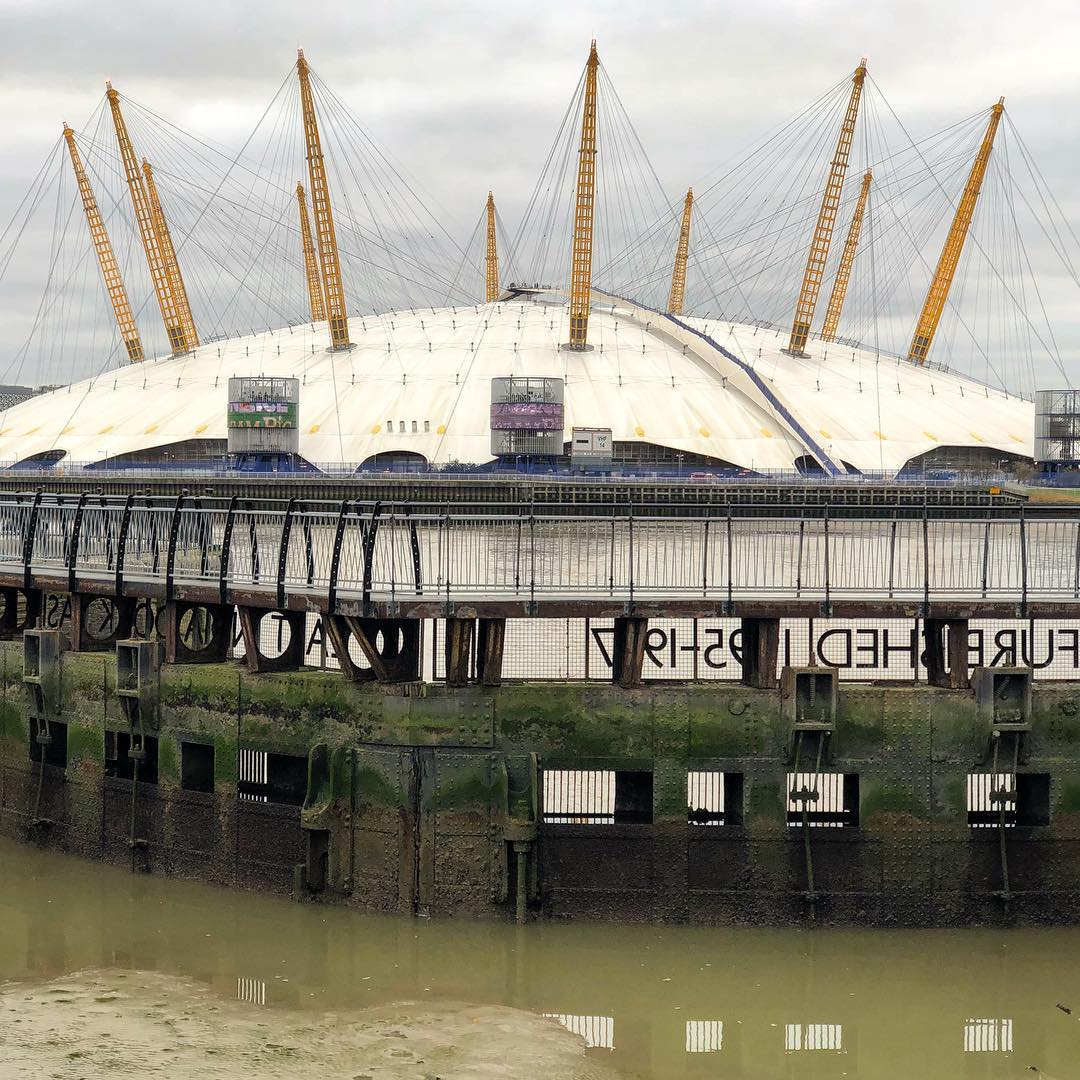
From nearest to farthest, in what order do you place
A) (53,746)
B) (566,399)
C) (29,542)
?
(53,746), (29,542), (566,399)

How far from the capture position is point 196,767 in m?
30.3

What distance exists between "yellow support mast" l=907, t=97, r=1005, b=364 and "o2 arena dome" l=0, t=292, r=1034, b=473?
15.4 feet

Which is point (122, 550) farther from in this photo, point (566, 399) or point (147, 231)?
point (147, 231)

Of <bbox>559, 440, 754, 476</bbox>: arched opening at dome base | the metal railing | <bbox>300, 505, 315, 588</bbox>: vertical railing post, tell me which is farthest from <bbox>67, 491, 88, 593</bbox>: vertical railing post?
<bbox>559, 440, 754, 476</bbox>: arched opening at dome base

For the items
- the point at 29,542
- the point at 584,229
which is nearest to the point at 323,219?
the point at 584,229

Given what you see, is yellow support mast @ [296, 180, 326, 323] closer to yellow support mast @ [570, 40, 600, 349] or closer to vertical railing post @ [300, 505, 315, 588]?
yellow support mast @ [570, 40, 600, 349]

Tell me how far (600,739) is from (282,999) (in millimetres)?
6629

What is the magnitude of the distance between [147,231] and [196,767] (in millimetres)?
107968

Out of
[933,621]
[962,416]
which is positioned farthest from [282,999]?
[962,416]

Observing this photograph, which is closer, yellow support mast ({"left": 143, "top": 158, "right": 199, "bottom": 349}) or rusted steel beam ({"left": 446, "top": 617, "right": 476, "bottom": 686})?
rusted steel beam ({"left": 446, "top": 617, "right": 476, "bottom": 686})

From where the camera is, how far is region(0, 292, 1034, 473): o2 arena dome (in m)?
104

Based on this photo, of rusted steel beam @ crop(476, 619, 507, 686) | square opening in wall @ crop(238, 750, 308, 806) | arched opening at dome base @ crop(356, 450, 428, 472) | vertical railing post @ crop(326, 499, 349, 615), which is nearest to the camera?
vertical railing post @ crop(326, 499, 349, 615)

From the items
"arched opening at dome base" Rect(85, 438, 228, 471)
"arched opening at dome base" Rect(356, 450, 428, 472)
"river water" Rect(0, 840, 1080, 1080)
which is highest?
"arched opening at dome base" Rect(85, 438, 228, 471)

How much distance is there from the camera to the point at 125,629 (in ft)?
108
